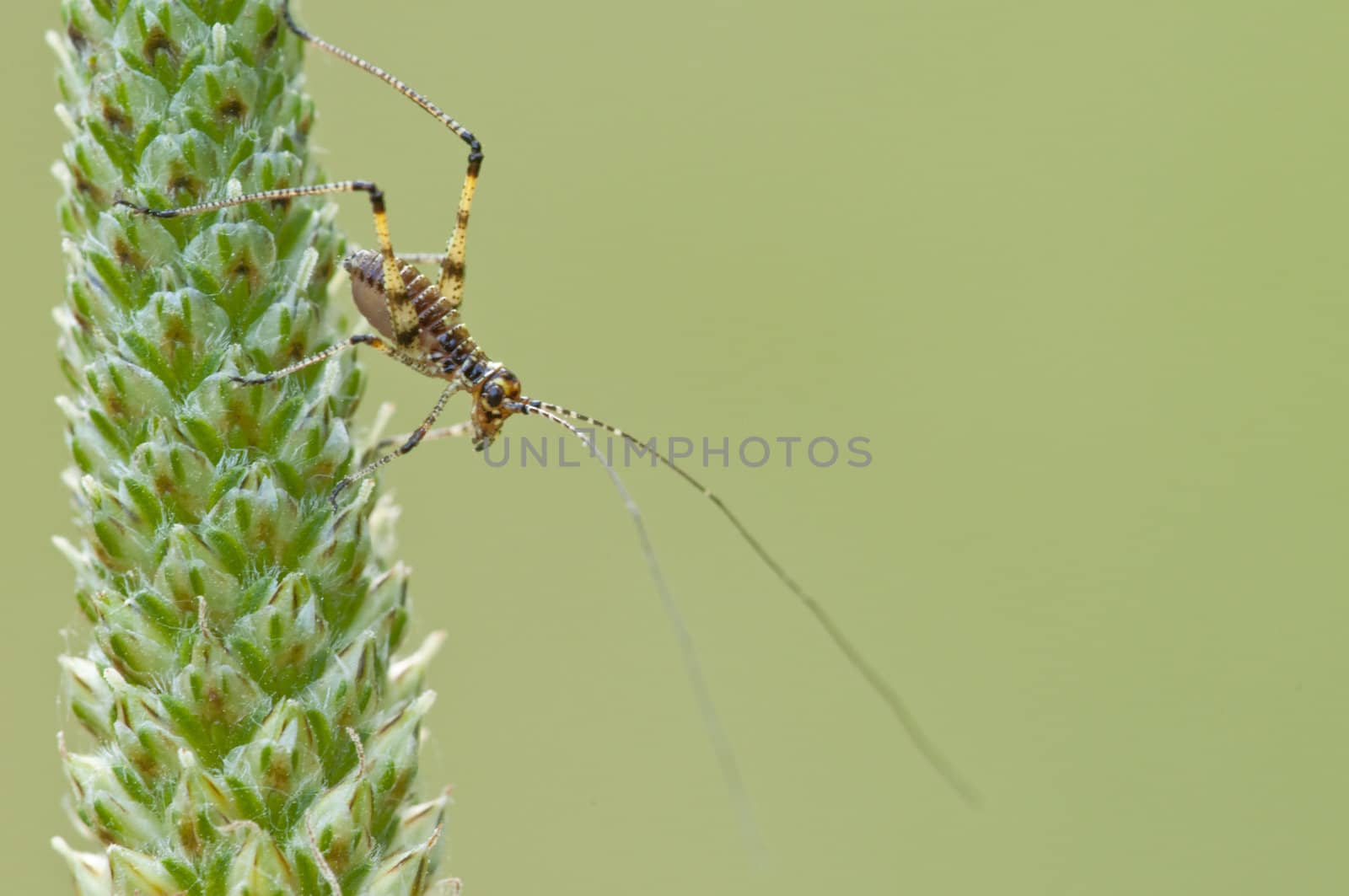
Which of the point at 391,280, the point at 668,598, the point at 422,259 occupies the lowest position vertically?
the point at 668,598

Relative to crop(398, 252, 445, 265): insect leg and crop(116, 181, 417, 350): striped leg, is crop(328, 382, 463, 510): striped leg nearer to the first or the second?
crop(116, 181, 417, 350): striped leg

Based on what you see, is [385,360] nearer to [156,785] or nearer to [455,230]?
[455,230]

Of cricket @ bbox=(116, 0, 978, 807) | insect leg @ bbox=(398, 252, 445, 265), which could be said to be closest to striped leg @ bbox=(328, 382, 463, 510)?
cricket @ bbox=(116, 0, 978, 807)

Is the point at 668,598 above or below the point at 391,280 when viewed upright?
below

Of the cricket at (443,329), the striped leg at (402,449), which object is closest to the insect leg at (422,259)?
the cricket at (443,329)

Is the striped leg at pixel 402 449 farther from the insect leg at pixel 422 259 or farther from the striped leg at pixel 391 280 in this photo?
the insect leg at pixel 422 259

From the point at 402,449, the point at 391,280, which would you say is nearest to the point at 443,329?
the point at 391,280

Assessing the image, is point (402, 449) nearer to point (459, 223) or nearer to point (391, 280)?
point (391, 280)

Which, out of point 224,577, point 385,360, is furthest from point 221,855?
point 385,360
